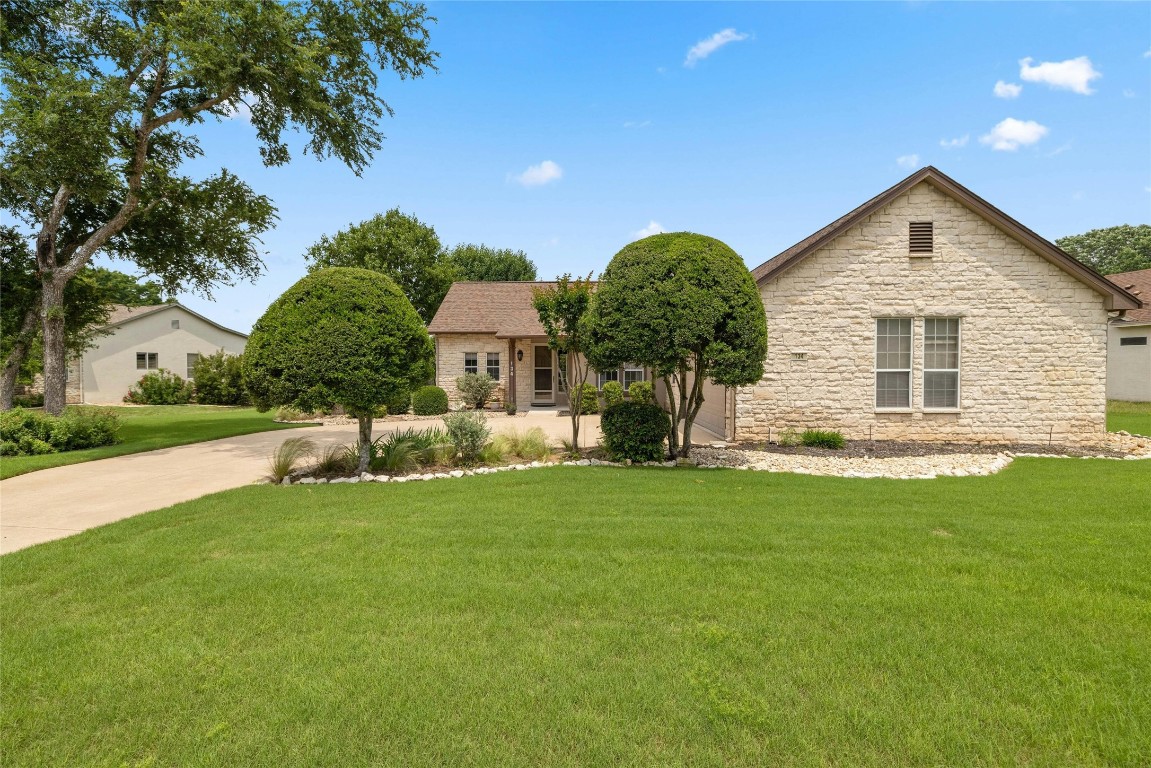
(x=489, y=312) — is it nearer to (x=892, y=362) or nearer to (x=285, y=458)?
(x=285, y=458)

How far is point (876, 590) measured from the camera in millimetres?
4039

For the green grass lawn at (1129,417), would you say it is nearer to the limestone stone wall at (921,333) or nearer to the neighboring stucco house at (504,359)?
the limestone stone wall at (921,333)

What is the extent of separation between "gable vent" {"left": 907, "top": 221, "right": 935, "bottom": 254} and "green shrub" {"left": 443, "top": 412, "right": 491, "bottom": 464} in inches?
396

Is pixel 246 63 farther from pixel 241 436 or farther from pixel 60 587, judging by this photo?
pixel 60 587

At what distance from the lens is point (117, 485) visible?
827 centimetres

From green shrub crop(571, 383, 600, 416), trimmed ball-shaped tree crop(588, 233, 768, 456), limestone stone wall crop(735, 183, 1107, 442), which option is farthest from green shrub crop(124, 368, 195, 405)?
limestone stone wall crop(735, 183, 1107, 442)

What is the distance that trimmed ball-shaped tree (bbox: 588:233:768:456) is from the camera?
8.55 m

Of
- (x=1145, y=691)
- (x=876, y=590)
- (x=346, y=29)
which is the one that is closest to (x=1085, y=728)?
(x=1145, y=691)

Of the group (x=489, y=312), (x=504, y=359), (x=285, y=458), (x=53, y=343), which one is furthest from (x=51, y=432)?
(x=489, y=312)

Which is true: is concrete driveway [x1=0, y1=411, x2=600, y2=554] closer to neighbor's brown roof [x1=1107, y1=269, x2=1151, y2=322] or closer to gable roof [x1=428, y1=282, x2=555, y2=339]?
gable roof [x1=428, y1=282, x2=555, y2=339]

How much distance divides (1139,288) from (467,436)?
1187 inches

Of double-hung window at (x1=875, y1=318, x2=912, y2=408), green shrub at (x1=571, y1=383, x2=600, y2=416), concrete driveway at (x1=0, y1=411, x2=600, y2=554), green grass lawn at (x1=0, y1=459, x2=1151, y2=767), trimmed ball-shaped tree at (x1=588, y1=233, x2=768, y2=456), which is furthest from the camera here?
green shrub at (x1=571, y1=383, x2=600, y2=416)

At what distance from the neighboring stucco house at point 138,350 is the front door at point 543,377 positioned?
66.1ft

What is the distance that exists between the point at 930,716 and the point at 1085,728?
2.26 ft
